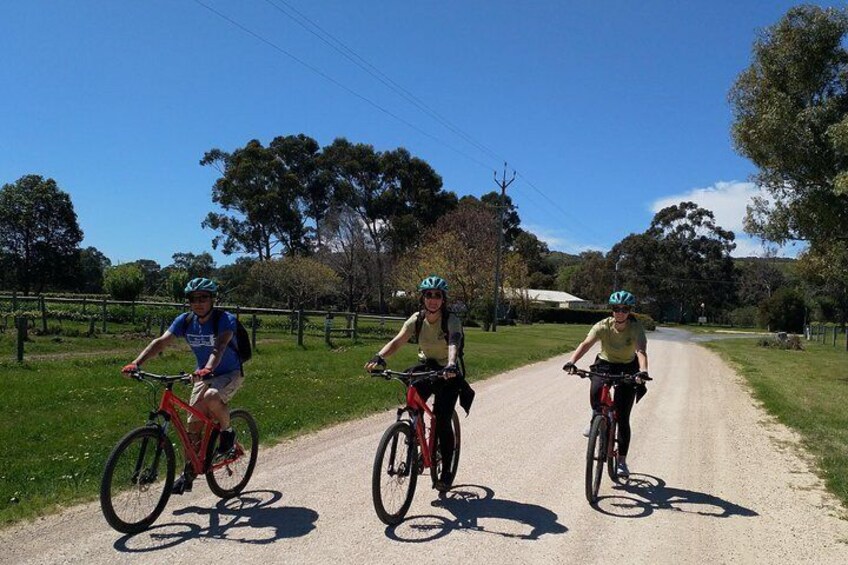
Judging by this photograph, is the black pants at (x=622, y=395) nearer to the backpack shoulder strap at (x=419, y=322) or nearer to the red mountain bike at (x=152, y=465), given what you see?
the backpack shoulder strap at (x=419, y=322)

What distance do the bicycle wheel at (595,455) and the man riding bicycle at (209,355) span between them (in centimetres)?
313

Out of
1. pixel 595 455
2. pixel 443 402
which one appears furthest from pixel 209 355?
pixel 595 455

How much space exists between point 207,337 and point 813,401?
13302 mm

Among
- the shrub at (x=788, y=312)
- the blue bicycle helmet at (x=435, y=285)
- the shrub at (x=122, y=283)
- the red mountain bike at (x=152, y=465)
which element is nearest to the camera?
the red mountain bike at (x=152, y=465)

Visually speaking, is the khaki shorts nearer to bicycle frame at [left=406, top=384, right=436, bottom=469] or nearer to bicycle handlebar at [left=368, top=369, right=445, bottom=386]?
bicycle handlebar at [left=368, top=369, right=445, bottom=386]

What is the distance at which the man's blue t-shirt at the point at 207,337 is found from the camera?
5328 mm

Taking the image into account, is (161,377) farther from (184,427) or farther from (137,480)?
(137,480)

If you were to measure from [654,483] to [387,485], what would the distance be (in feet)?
9.95

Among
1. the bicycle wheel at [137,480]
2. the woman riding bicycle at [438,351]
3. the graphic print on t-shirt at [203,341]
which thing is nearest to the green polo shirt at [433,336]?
the woman riding bicycle at [438,351]

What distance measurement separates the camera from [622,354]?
6.54 meters

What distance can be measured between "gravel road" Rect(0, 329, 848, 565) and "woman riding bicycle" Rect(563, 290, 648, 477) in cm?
61

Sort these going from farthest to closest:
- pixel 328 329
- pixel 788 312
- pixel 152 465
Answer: pixel 788 312 → pixel 328 329 → pixel 152 465

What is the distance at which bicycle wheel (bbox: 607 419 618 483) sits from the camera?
245 inches

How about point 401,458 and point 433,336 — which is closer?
point 401,458
